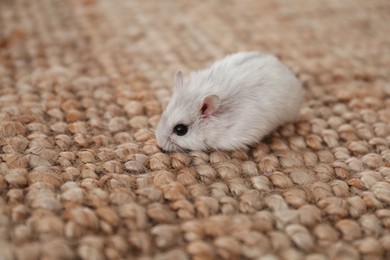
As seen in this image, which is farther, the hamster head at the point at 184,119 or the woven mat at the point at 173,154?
the hamster head at the point at 184,119

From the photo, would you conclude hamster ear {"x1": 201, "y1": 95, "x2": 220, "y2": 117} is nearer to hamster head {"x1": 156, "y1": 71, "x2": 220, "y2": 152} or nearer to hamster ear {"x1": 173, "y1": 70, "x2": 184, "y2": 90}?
hamster head {"x1": 156, "y1": 71, "x2": 220, "y2": 152}

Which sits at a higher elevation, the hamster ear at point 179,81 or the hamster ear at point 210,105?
the hamster ear at point 179,81

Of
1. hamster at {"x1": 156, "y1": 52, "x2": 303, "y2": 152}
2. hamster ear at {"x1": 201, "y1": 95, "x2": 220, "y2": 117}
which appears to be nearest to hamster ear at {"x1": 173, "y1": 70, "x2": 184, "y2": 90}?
hamster at {"x1": 156, "y1": 52, "x2": 303, "y2": 152}

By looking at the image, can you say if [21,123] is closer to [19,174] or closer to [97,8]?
[19,174]

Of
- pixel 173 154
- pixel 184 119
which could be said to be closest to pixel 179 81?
pixel 184 119

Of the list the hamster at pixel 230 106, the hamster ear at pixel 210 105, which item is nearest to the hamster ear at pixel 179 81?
the hamster at pixel 230 106

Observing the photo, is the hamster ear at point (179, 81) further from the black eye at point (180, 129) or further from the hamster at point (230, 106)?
the black eye at point (180, 129)

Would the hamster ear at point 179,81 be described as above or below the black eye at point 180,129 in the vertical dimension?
above

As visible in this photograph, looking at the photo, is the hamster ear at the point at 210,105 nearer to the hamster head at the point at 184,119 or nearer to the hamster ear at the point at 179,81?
the hamster head at the point at 184,119
